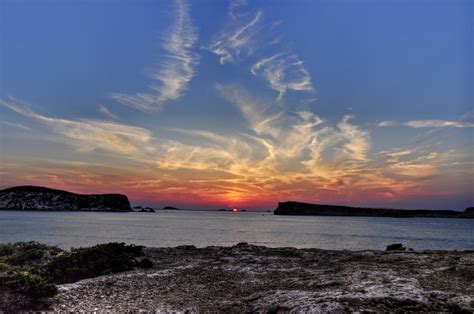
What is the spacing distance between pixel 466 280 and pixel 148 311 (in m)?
14.6

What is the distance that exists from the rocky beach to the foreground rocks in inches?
1.4

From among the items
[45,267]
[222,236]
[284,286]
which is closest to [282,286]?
[284,286]

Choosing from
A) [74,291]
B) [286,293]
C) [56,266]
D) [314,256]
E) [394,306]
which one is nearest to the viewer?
[394,306]

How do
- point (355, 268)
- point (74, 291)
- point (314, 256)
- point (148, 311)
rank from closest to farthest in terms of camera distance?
point (148, 311)
point (74, 291)
point (355, 268)
point (314, 256)

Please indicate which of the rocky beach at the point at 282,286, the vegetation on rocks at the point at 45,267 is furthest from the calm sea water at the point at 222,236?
the rocky beach at the point at 282,286

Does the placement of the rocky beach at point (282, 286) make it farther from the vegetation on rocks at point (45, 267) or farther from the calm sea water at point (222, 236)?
the calm sea water at point (222, 236)

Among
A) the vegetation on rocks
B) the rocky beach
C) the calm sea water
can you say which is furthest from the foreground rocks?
the calm sea water

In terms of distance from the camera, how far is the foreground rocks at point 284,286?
14109 millimetres

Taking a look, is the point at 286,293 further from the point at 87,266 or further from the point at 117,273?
the point at 87,266

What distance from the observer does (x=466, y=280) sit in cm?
1828

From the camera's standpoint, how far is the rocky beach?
46.2 feet

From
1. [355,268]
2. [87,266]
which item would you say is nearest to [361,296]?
[355,268]

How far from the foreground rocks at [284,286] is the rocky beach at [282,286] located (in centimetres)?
3

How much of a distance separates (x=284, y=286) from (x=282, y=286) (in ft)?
0.31
